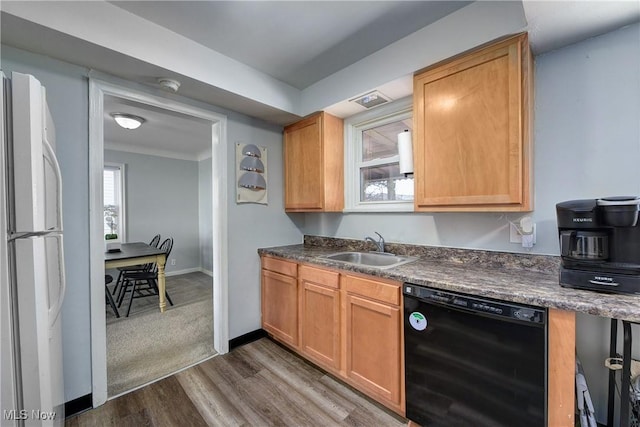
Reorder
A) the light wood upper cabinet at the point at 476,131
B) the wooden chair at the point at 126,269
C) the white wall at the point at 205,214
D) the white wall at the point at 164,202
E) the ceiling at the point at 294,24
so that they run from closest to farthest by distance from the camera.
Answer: the light wood upper cabinet at the point at 476,131 < the ceiling at the point at 294,24 < the wooden chair at the point at 126,269 < the white wall at the point at 164,202 < the white wall at the point at 205,214

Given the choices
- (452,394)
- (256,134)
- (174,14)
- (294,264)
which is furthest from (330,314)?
(174,14)

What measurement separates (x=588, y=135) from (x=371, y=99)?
54.2 inches

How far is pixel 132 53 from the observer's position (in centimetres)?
158

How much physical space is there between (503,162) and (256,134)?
2.13 m

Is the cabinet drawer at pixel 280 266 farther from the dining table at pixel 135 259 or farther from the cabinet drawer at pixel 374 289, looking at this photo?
the dining table at pixel 135 259

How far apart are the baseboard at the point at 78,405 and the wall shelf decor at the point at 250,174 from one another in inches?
67.5

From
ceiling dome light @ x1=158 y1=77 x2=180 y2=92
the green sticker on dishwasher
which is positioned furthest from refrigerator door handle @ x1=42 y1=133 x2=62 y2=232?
the green sticker on dishwasher

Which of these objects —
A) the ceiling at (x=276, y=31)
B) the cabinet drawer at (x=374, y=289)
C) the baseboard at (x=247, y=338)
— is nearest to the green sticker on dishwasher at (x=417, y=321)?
the cabinet drawer at (x=374, y=289)

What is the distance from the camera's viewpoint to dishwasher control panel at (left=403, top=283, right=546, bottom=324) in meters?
1.09

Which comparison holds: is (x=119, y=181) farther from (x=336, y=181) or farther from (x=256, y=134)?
(x=336, y=181)

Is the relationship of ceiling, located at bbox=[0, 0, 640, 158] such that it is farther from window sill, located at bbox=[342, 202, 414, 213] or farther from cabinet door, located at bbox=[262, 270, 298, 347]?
cabinet door, located at bbox=[262, 270, 298, 347]

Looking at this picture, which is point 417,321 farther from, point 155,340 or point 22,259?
point 155,340

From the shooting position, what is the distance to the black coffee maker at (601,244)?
104cm

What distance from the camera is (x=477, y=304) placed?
122cm
